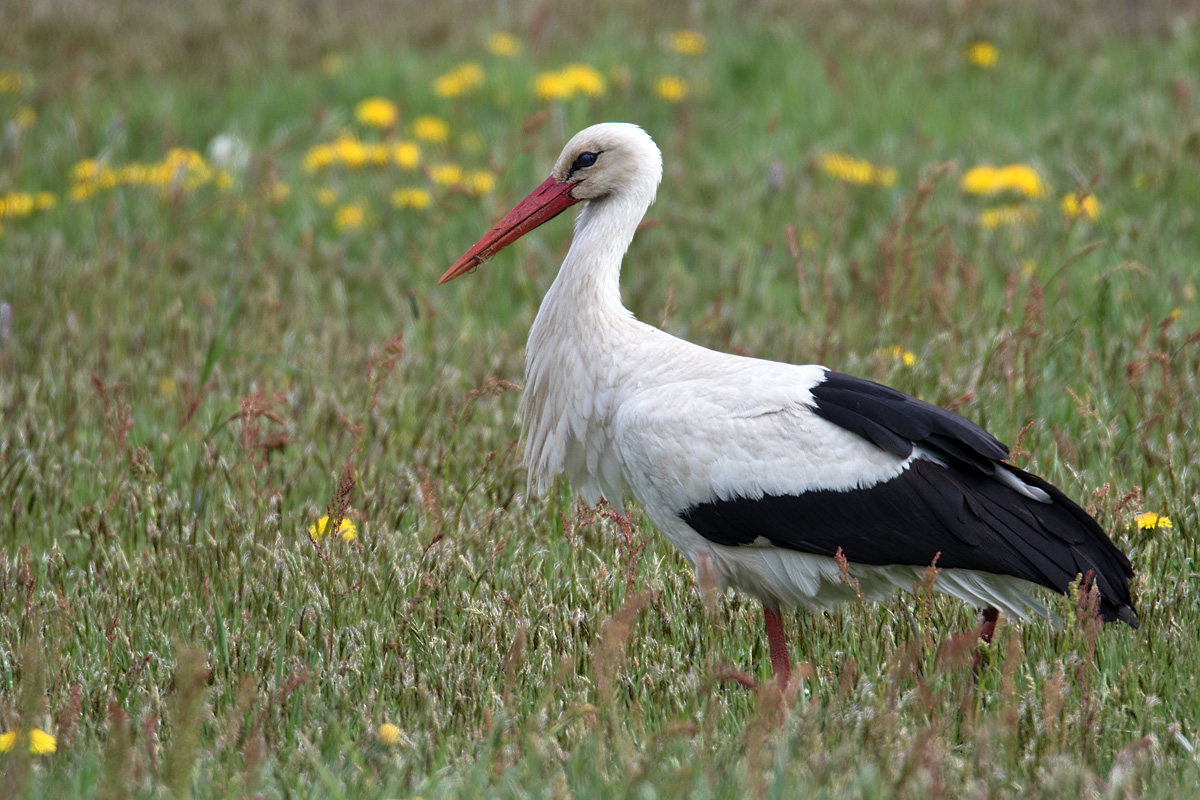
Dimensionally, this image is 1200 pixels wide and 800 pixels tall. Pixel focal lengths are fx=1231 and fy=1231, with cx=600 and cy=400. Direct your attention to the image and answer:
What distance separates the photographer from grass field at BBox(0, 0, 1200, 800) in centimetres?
275

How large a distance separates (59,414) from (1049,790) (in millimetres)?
3863

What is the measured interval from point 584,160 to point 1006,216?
11.5ft

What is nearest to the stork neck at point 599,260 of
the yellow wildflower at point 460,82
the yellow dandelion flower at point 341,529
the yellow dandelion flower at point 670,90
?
the yellow dandelion flower at point 341,529

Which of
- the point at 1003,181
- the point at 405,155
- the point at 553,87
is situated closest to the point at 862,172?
the point at 1003,181

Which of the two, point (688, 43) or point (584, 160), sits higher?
point (688, 43)

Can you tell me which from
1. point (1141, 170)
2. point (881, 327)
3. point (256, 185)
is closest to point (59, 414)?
point (256, 185)

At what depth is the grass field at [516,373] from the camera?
2.75 metres

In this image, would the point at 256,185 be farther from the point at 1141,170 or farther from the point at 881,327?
the point at 1141,170

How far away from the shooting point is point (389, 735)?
278 centimetres

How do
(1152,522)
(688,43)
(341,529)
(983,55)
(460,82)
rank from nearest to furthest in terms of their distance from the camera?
(1152,522), (341,529), (460,82), (983,55), (688,43)

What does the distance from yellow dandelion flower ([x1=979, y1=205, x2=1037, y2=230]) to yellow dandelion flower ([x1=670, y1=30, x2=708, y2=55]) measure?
→ 308 centimetres

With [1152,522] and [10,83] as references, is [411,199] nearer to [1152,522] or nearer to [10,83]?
[10,83]

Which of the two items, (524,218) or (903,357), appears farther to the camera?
(903,357)

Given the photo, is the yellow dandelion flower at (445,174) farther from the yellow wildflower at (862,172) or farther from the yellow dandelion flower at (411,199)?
the yellow wildflower at (862,172)
